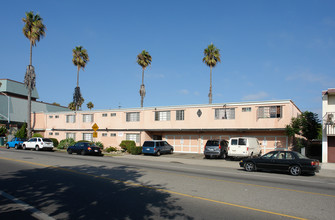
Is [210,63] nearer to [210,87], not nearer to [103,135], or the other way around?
[210,87]

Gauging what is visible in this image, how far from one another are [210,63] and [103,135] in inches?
773

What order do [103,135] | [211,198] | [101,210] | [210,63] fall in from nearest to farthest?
[101,210], [211,198], [103,135], [210,63]

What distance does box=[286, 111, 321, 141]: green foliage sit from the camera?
2506 cm

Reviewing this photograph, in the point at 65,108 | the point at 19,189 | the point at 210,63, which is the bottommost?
the point at 19,189

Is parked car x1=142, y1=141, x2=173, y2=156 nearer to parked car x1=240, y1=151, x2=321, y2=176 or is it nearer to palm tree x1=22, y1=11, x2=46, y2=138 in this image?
parked car x1=240, y1=151, x2=321, y2=176

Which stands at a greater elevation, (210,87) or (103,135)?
(210,87)

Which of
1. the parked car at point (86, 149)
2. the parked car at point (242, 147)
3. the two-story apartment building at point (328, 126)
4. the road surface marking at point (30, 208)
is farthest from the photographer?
the parked car at point (86, 149)

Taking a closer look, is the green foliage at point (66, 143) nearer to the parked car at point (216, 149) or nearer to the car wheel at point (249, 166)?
the parked car at point (216, 149)

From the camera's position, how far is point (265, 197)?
8.91 meters

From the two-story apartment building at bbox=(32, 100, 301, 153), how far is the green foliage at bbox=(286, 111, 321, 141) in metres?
0.95

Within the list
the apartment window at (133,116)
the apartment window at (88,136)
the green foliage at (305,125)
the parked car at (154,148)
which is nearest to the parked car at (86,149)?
the parked car at (154,148)

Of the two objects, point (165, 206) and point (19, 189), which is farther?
point (19, 189)

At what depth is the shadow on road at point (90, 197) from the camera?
274 inches

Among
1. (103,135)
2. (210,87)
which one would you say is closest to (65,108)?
(103,135)
